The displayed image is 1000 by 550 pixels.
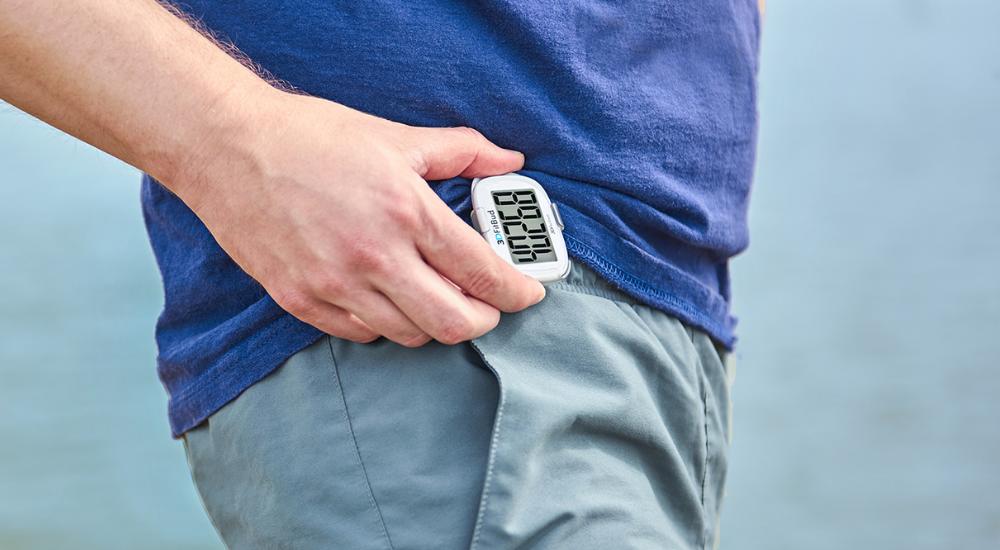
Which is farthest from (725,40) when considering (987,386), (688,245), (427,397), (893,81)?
(987,386)

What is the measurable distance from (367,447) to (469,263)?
0.15 m

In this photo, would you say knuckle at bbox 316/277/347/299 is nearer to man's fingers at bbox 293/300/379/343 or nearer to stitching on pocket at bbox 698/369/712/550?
man's fingers at bbox 293/300/379/343

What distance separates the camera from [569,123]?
2.66 ft

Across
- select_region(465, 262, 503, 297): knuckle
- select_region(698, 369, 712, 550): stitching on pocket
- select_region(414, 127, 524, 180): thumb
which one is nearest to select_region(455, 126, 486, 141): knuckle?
select_region(414, 127, 524, 180): thumb

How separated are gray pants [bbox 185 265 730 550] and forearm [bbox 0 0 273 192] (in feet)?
0.60

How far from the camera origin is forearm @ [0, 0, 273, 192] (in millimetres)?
677

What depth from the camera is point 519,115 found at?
31.1 inches

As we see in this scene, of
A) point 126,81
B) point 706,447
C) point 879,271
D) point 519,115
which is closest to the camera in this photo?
point 126,81

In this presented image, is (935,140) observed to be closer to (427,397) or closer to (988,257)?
(988,257)

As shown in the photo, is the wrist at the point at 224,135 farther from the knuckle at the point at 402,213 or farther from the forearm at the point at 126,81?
the knuckle at the point at 402,213

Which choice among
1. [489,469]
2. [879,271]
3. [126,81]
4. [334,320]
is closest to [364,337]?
[334,320]

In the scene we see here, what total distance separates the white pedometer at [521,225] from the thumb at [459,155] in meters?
0.01

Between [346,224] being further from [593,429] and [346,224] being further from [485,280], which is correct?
[593,429]

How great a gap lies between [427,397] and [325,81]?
25 cm
